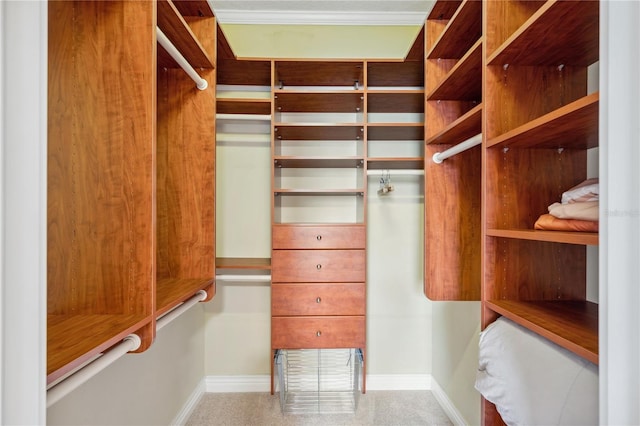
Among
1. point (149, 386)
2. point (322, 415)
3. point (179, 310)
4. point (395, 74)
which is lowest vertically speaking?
point (322, 415)

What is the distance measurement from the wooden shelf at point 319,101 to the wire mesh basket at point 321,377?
154 cm

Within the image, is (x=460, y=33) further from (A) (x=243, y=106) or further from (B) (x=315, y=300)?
(B) (x=315, y=300)

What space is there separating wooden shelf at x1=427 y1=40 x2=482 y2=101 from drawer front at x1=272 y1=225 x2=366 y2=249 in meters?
0.83

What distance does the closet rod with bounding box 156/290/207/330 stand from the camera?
48.5 inches

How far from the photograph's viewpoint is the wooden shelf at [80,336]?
0.74m

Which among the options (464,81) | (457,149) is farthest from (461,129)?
(464,81)

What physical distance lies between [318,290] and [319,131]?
3.14 feet

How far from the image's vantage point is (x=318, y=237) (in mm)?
1989

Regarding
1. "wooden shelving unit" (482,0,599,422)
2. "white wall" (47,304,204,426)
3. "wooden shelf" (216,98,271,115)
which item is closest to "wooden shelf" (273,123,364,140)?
"wooden shelf" (216,98,271,115)

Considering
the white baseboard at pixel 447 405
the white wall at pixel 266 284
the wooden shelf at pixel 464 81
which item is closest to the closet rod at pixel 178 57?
the white wall at pixel 266 284

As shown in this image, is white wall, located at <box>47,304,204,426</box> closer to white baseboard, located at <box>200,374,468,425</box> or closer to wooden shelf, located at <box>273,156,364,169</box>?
white baseboard, located at <box>200,374,468,425</box>

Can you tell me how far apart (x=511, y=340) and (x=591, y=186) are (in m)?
Result: 0.48
